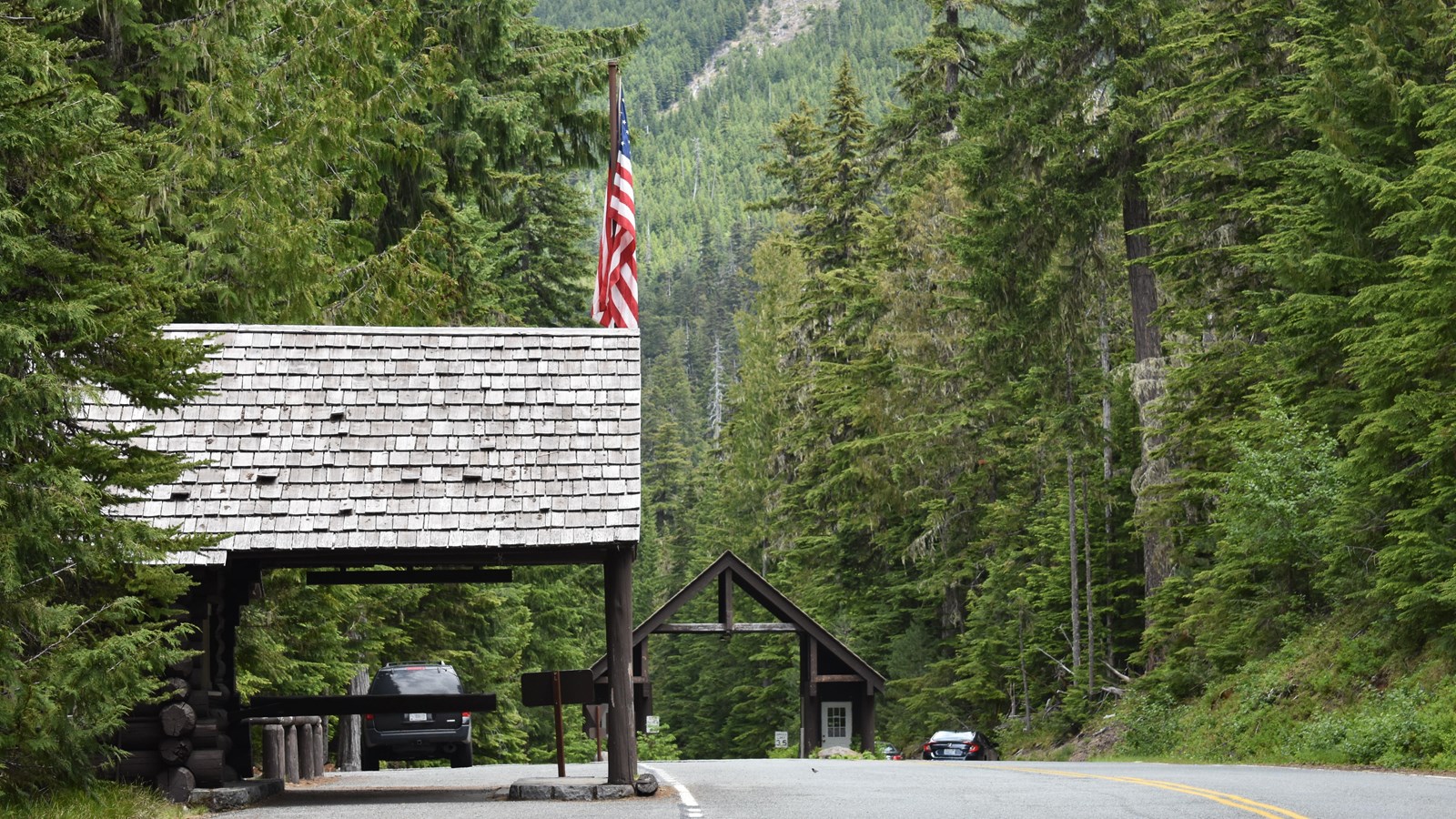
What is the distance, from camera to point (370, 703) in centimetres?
1716

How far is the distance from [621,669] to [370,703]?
10.5 feet

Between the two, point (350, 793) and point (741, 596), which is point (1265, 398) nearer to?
point (350, 793)

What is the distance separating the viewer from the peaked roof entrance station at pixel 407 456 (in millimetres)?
15117

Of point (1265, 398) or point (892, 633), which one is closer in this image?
point (1265, 398)

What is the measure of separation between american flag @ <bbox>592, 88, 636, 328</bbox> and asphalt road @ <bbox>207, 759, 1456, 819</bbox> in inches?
228

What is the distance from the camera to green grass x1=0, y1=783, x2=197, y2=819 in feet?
37.4

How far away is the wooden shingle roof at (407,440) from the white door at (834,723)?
2606 cm

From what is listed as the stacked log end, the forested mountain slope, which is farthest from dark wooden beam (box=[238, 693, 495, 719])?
the forested mountain slope

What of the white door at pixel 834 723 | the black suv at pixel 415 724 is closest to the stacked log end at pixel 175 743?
the black suv at pixel 415 724

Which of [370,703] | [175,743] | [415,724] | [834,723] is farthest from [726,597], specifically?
[175,743]

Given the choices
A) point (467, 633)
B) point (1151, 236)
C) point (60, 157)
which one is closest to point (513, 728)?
point (467, 633)

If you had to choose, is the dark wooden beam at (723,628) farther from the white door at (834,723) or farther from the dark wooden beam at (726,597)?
the white door at (834,723)

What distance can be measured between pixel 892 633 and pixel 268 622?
1305 inches

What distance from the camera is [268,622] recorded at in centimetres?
2120
